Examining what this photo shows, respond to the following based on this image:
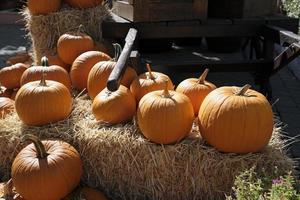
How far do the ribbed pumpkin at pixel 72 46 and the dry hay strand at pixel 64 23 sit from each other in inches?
17.9

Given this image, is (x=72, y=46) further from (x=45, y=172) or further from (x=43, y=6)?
(x=45, y=172)

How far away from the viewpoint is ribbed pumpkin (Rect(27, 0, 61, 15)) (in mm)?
4457

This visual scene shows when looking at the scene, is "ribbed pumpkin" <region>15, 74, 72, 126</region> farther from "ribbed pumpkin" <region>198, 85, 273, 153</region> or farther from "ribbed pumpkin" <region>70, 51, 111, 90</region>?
"ribbed pumpkin" <region>198, 85, 273, 153</region>

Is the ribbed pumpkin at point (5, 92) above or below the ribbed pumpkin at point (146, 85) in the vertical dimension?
below

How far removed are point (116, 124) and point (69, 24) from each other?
2.08 meters

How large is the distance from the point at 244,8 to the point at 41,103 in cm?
241

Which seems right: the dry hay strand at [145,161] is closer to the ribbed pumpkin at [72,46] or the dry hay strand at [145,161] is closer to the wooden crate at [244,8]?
the ribbed pumpkin at [72,46]

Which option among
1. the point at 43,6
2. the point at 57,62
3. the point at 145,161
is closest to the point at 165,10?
the point at 57,62

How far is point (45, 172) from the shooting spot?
252 centimetres

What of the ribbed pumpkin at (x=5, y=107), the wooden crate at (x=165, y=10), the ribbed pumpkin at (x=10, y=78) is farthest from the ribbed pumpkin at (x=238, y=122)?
the ribbed pumpkin at (x=10, y=78)

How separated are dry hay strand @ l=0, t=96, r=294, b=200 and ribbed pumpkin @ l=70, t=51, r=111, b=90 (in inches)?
26.0

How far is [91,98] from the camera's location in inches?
133

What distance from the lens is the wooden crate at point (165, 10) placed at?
12.7 feet

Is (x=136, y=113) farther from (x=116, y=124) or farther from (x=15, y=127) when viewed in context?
(x=15, y=127)
